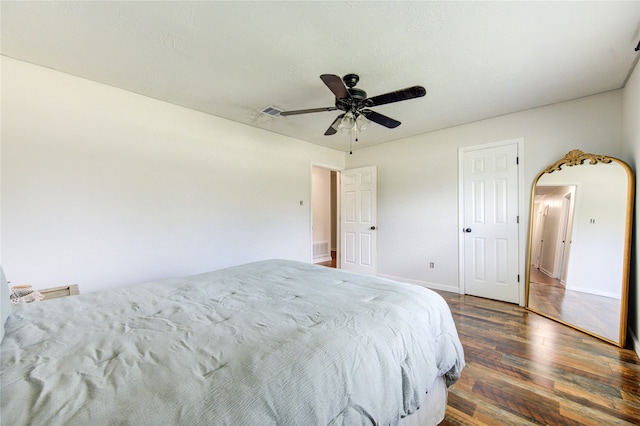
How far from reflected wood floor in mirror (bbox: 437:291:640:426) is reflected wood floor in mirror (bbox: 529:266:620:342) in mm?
141

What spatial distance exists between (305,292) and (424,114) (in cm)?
286

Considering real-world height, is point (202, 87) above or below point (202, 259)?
above

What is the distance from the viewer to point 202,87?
2703 mm

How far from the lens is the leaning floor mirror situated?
95.6 inches

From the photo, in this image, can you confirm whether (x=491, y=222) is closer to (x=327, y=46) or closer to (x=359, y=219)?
(x=359, y=219)

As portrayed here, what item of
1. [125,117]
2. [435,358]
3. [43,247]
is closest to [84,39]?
[125,117]

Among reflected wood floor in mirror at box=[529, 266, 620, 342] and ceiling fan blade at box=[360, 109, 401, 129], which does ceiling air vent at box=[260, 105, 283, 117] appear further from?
reflected wood floor in mirror at box=[529, 266, 620, 342]

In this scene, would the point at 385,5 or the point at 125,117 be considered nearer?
the point at 385,5

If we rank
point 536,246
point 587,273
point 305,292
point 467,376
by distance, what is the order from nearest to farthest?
point 305,292
point 467,376
point 587,273
point 536,246

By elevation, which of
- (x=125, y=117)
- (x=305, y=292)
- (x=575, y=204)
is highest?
(x=125, y=117)

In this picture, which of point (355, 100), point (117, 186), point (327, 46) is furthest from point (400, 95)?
point (117, 186)

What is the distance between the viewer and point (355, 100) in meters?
2.21

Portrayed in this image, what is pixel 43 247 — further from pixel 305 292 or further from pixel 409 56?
pixel 409 56

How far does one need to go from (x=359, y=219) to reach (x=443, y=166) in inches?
67.5
